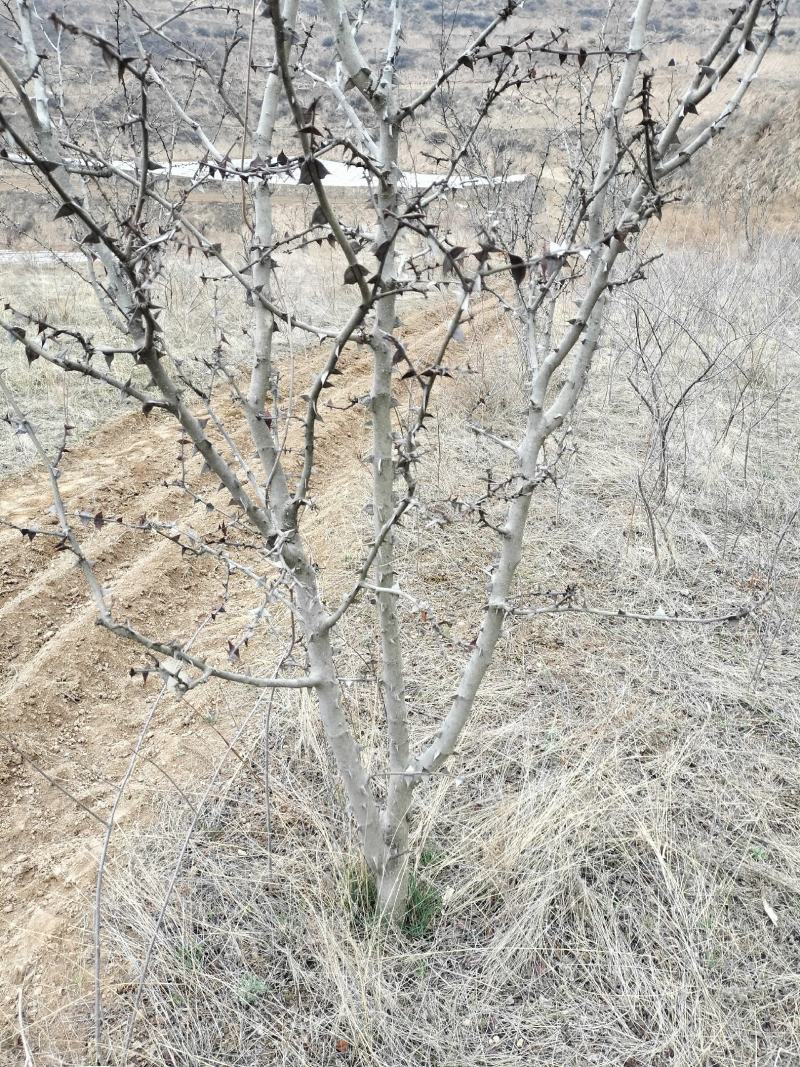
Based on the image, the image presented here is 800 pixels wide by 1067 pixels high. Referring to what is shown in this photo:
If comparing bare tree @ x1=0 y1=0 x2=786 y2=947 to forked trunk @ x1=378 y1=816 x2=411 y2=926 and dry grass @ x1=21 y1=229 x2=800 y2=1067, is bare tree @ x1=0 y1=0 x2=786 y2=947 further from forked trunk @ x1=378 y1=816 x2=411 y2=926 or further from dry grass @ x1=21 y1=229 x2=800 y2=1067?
dry grass @ x1=21 y1=229 x2=800 y2=1067

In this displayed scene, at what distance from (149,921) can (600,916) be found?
136 cm

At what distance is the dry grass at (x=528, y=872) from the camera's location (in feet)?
6.40

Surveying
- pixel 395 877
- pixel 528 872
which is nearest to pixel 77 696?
pixel 395 877

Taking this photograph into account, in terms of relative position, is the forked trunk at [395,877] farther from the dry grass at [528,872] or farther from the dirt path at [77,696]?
the dirt path at [77,696]

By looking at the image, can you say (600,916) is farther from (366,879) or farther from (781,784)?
(781,784)

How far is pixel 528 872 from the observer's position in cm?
228

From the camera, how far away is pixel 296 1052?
74.6 inches

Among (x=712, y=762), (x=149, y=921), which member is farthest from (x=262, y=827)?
(x=712, y=762)

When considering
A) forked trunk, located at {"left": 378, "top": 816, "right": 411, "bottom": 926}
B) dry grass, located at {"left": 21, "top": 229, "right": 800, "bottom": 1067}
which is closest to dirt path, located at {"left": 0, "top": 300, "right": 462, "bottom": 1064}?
dry grass, located at {"left": 21, "top": 229, "right": 800, "bottom": 1067}

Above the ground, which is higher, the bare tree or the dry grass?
the bare tree

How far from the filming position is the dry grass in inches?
76.8

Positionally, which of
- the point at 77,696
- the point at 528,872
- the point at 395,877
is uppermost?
the point at 395,877

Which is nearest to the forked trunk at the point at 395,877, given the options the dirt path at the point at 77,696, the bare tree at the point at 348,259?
the bare tree at the point at 348,259

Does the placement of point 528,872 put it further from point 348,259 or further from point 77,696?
point 77,696
